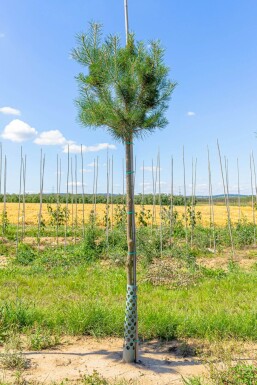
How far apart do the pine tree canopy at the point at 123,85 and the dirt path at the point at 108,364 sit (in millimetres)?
2262

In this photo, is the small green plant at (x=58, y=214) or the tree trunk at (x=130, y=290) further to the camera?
the small green plant at (x=58, y=214)

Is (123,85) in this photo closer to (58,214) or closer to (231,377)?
(231,377)

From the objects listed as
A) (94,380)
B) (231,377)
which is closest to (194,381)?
(231,377)

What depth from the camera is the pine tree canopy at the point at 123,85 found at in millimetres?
3504

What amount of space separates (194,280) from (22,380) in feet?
13.6

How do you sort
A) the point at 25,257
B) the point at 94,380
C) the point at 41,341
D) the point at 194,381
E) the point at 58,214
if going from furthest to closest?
the point at 58,214, the point at 25,257, the point at 41,341, the point at 94,380, the point at 194,381

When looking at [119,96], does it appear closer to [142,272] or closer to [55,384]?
[55,384]

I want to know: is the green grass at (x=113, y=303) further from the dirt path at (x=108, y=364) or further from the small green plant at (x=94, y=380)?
the small green plant at (x=94, y=380)

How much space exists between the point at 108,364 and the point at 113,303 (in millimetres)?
1755

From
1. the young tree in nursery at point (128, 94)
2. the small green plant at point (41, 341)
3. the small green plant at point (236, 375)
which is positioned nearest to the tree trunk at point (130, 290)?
the young tree in nursery at point (128, 94)

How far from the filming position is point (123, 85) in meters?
3.48

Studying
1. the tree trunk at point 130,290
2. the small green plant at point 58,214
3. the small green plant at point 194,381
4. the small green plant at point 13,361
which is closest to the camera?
the small green plant at point 194,381

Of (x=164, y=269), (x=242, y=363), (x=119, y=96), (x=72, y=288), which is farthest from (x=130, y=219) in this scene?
(x=164, y=269)

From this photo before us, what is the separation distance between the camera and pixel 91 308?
448cm
